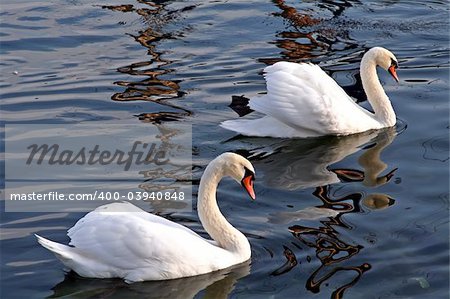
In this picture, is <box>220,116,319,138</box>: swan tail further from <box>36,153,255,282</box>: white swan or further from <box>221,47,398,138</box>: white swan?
<box>36,153,255,282</box>: white swan

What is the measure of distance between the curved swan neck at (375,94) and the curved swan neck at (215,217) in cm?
350

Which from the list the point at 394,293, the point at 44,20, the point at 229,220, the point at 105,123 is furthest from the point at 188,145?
the point at 44,20

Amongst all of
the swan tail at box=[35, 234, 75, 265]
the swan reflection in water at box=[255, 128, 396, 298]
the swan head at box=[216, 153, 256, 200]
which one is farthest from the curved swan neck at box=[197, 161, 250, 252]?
the swan tail at box=[35, 234, 75, 265]

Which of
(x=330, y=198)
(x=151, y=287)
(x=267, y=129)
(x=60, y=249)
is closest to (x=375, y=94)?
(x=267, y=129)

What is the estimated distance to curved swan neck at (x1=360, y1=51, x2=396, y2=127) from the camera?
1117cm

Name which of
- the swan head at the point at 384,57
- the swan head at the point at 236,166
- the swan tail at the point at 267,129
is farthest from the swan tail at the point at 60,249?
the swan head at the point at 384,57

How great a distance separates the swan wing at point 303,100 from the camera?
10.6 meters

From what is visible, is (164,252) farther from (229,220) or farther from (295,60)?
(295,60)

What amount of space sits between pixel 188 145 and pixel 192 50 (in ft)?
11.1

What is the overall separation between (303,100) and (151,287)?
11.1 ft

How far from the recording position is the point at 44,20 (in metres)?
15.0

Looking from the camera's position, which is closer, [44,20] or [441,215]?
[441,215]

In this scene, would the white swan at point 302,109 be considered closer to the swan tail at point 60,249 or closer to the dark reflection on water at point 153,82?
the dark reflection on water at point 153,82

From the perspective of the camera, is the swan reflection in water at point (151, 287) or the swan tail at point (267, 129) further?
the swan tail at point (267, 129)
